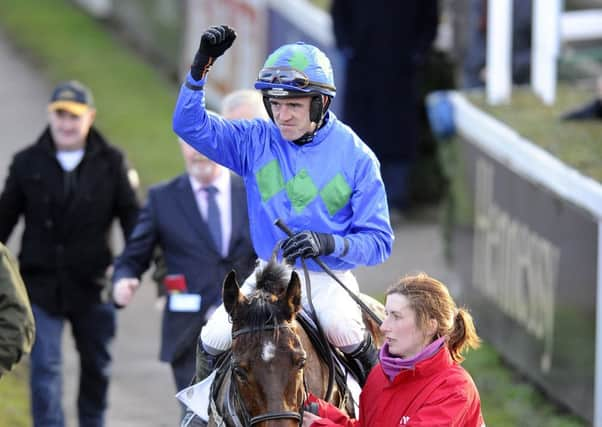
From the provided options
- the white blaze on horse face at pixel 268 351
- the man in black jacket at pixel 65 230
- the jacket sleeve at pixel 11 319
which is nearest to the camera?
the jacket sleeve at pixel 11 319

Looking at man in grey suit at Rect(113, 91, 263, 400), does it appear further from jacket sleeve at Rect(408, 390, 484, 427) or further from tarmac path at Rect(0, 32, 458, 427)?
jacket sleeve at Rect(408, 390, 484, 427)

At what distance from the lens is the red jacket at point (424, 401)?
199 inches

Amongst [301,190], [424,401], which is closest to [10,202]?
[301,190]

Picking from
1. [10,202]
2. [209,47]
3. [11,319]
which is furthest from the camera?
[10,202]

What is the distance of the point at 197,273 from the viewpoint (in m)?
7.59

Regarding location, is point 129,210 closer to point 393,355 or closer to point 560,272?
point 560,272

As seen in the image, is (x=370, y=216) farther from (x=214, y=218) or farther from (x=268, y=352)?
(x=214, y=218)

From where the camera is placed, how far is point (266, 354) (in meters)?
4.95

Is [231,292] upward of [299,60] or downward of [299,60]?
downward

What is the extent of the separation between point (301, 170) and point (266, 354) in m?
0.92

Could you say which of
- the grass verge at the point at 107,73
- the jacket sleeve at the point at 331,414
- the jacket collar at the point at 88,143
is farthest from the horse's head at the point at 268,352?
the grass verge at the point at 107,73

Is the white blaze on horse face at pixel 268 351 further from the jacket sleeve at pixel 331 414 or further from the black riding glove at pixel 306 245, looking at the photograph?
the black riding glove at pixel 306 245

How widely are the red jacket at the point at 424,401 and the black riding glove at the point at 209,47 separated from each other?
1.29m

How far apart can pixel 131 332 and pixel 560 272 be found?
363cm
